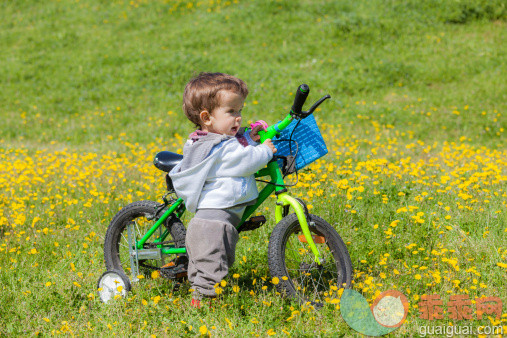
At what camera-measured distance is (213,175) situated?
3576 mm

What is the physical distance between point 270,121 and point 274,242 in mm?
7138

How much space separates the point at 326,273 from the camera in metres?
4.05

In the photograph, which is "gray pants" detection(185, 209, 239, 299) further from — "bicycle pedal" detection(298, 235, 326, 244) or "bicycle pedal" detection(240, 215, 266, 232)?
"bicycle pedal" detection(298, 235, 326, 244)

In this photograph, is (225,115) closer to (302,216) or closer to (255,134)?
(255,134)

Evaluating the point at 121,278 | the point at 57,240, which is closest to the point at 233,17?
the point at 57,240

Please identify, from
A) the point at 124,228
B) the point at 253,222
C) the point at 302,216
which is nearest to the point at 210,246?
the point at 253,222

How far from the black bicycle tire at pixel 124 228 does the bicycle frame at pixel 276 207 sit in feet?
0.31

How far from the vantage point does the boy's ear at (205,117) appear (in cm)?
358

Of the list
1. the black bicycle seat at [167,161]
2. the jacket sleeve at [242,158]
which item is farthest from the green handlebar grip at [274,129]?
the black bicycle seat at [167,161]

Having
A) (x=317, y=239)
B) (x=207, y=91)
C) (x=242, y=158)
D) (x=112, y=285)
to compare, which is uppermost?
(x=207, y=91)

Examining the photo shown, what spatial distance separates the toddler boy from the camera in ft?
11.5

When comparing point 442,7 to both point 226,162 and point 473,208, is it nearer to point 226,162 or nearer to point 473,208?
point 473,208

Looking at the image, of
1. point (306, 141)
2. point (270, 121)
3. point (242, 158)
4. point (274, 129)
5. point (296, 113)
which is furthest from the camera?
point (270, 121)
